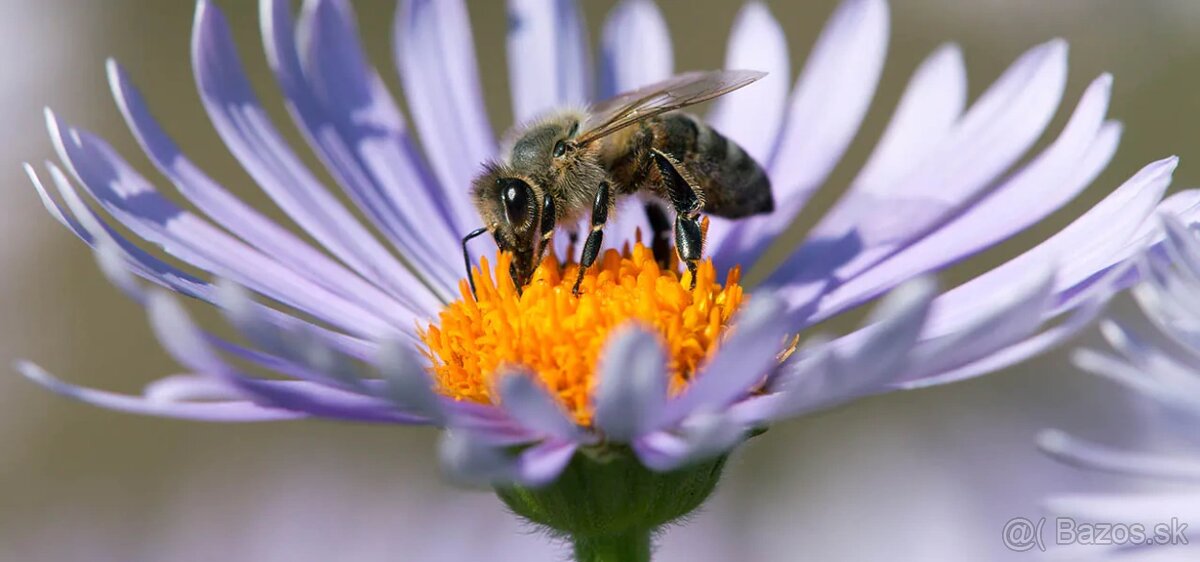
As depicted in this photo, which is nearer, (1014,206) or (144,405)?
(144,405)

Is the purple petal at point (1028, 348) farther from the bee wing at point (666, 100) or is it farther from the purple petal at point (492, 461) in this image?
the bee wing at point (666, 100)

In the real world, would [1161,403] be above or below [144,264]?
below

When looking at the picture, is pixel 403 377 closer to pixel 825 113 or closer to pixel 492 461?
pixel 492 461

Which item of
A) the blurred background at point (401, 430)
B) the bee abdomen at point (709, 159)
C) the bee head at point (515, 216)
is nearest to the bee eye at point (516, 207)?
the bee head at point (515, 216)

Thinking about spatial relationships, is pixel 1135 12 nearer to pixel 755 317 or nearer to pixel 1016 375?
pixel 1016 375

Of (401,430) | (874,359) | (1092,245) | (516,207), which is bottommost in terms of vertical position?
(874,359)

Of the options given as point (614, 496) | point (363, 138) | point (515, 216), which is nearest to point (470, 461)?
point (614, 496)
